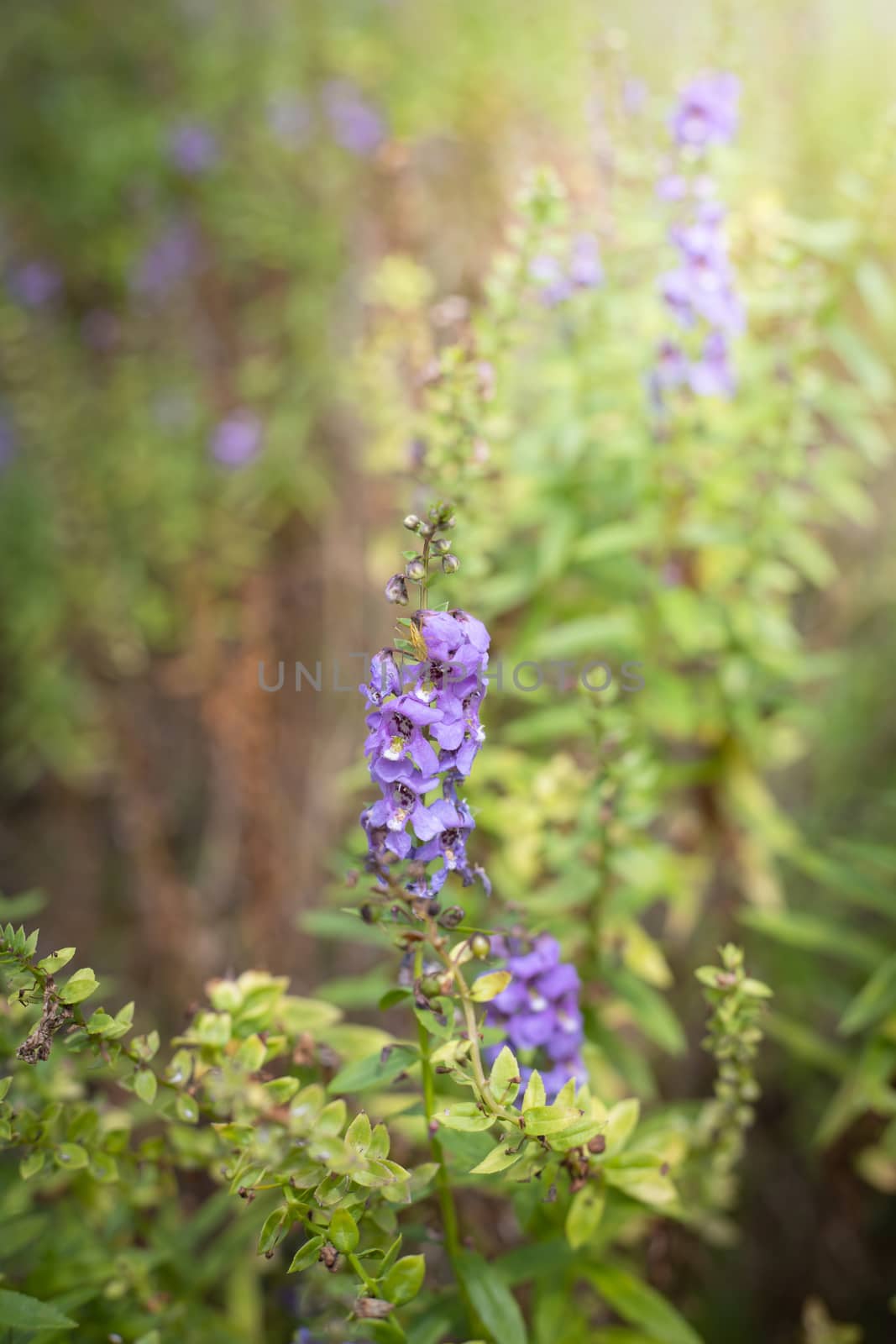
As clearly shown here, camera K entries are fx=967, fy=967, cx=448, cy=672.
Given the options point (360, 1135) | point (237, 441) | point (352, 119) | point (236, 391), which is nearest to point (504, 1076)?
point (360, 1135)

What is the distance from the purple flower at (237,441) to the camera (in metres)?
4.18

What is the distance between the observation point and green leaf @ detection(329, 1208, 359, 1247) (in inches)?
43.8

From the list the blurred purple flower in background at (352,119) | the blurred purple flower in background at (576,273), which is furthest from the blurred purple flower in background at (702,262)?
the blurred purple flower in background at (352,119)

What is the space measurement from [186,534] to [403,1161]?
2.91 m

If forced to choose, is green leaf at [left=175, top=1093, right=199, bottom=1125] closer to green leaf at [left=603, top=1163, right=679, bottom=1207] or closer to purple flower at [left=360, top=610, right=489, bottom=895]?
purple flower at [left=360, top=610, right=489, bottom=895]

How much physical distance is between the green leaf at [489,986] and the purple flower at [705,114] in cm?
177

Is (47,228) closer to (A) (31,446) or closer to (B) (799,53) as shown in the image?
(A) (31,446)

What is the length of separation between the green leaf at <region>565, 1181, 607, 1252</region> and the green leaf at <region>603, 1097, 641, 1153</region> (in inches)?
2.7

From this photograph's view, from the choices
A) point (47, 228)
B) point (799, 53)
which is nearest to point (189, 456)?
point (47, 228)

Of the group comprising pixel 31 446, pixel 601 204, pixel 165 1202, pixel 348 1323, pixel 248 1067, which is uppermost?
pixel 601 204

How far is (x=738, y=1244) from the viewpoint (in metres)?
2.51

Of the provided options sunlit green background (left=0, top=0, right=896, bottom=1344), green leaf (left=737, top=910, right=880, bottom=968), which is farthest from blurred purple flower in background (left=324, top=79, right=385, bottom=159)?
green leaf (left=737, top=910, right=880, bottom=968)

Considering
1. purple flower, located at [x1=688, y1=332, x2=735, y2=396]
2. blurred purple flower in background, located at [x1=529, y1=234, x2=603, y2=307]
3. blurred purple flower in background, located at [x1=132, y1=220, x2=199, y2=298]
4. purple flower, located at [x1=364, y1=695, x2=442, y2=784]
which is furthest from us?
blurred purple flower in background, located at [x1=132, y1=220, x2=199, y2=298]

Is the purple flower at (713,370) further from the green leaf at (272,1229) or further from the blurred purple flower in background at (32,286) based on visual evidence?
the blurred purple flower in background at (32,286)
